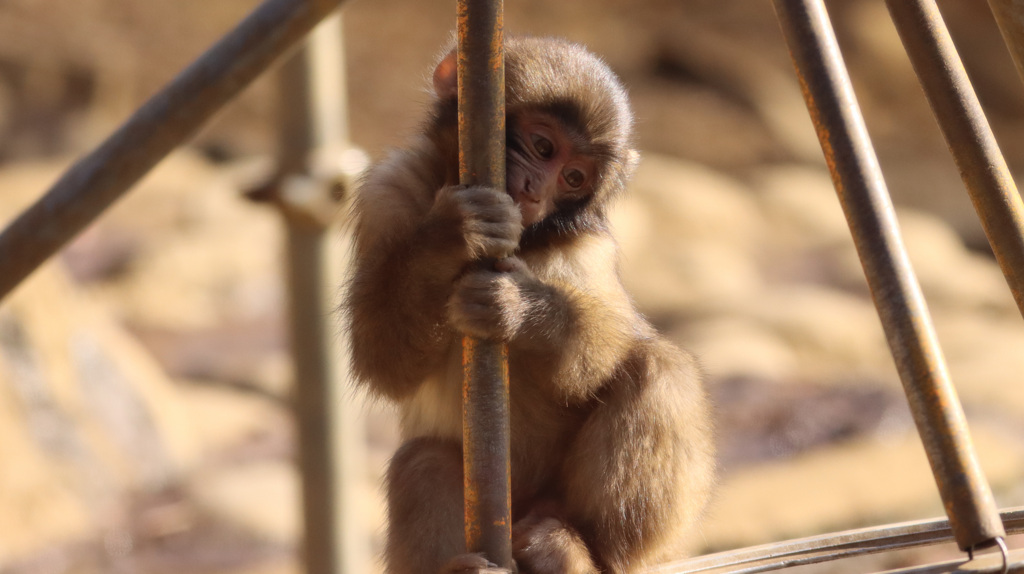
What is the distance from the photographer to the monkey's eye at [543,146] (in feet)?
9.34

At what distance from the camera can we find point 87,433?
7.76m

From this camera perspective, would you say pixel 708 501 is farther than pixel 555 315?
Yes

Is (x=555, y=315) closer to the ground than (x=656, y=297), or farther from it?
closer to the ground

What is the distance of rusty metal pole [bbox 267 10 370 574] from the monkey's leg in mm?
2001

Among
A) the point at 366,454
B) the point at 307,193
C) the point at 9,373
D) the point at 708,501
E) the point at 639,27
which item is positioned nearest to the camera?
the point at 708,501

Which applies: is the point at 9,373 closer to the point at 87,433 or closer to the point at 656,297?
the point at 87,433

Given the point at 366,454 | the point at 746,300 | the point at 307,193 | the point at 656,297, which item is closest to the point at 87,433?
the point at 366,454

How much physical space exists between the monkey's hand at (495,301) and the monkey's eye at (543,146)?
421 millimetres

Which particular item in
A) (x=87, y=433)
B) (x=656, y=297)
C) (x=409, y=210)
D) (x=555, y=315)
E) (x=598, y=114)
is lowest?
(x=555, y=315)

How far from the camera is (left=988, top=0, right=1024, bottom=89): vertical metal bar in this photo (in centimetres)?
226

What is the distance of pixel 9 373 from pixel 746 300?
23.1 ft

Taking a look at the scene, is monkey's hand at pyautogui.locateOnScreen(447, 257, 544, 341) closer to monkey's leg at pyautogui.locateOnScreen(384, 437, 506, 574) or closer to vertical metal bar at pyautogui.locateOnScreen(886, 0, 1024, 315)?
monkey's leg at pyautogui.locateOnScreen(384, 437, 506, 574)

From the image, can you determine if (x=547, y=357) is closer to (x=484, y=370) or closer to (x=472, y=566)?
(x=484, y=370)

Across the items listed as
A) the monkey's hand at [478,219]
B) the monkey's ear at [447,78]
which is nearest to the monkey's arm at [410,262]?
the monkey's hand at [478,219]
